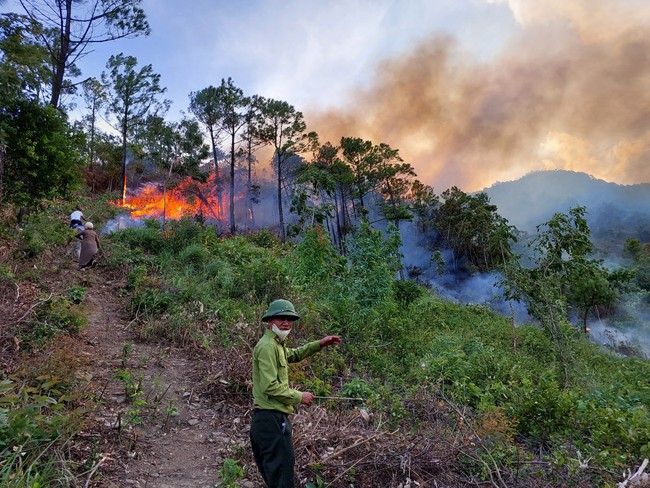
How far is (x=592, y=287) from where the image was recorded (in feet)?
60.7

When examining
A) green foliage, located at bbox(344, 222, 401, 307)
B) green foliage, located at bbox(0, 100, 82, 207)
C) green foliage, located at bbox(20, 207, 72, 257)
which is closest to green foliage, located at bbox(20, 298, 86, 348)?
green foliage, located at bbox(20, 207, 72, 257)

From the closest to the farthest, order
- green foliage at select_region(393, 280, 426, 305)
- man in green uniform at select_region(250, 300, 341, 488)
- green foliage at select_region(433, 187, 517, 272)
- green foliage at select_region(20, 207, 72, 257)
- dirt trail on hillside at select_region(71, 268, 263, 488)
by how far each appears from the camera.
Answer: man in green uniform at select_region(250, 300, 341, 488) < dirt trail on hillside at select_region(71, 268, 263, 488) < green foliage at select_region(20, 207, 72, 257) < green foliage at select_region(393, 280, 426, 305) < green foliage at select_region(433, 187, 517, 272)

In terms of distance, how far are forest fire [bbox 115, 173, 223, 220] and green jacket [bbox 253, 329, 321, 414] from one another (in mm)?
24940

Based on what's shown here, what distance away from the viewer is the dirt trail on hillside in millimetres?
3791

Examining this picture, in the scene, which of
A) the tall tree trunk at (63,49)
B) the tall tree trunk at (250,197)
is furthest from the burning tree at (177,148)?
the tall tree trunk at (63,49)

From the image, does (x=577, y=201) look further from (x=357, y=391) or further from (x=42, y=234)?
(x=42, y=234)

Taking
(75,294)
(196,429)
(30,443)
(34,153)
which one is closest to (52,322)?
(75,294)

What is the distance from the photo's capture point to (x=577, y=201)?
54.7 metres

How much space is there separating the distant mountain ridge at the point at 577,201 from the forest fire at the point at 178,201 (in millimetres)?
31687

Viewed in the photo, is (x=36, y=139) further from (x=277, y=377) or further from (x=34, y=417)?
(x=277, y=377)

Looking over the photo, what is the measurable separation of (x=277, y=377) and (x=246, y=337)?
368 cm

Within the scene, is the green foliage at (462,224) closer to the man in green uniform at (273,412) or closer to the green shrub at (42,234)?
the green shrub at (42,234)

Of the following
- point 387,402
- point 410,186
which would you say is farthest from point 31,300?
point 410,186

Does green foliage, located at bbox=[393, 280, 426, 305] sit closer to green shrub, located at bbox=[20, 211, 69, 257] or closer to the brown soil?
the brown soil
